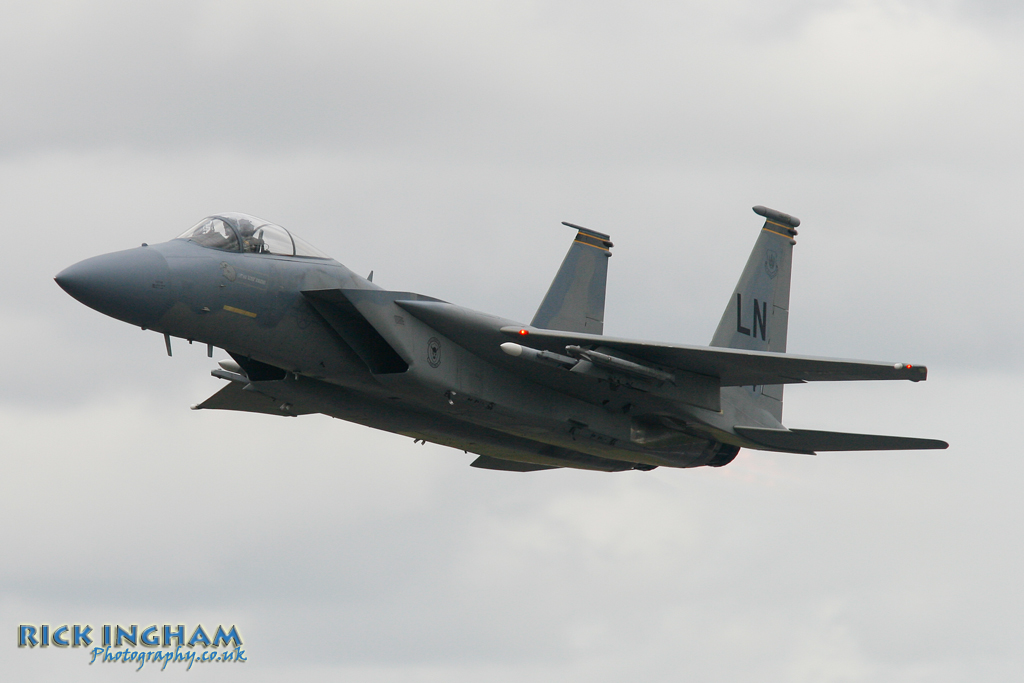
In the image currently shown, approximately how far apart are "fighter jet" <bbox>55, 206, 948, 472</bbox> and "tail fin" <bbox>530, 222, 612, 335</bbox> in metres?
2.55

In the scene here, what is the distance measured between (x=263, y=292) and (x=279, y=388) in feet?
7.00

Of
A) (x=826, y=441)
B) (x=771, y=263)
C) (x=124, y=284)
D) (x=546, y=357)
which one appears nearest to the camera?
(x=124, y=284)

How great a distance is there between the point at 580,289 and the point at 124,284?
9.77 meters

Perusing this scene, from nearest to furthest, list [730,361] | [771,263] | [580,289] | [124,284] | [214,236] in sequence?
[124,284] < [214,236] < [730,361] < [580,289] < [771,263]

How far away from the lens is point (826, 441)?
2209 cm

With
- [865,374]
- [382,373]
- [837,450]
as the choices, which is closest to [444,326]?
[382,373]

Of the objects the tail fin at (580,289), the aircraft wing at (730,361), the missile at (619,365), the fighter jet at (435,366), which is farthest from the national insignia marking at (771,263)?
the missile at (619,365)

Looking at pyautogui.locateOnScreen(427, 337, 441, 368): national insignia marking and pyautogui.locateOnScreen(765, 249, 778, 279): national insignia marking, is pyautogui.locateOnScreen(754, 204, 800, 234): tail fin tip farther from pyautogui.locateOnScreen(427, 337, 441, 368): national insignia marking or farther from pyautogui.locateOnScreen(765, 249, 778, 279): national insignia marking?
pyautogui.locateOnScreen(427, 337, 441, 368): national insignia marking

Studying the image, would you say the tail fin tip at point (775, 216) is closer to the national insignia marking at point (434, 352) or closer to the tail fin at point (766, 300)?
the tail fin at point (766, 300)

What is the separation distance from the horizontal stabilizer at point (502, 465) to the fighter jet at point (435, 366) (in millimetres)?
1967

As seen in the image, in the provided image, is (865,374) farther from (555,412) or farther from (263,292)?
(263,292)

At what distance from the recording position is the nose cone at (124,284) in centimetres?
1659

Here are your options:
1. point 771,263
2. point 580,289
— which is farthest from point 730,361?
point 771,263

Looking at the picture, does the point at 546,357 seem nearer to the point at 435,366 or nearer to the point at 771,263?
the point at 435,366
